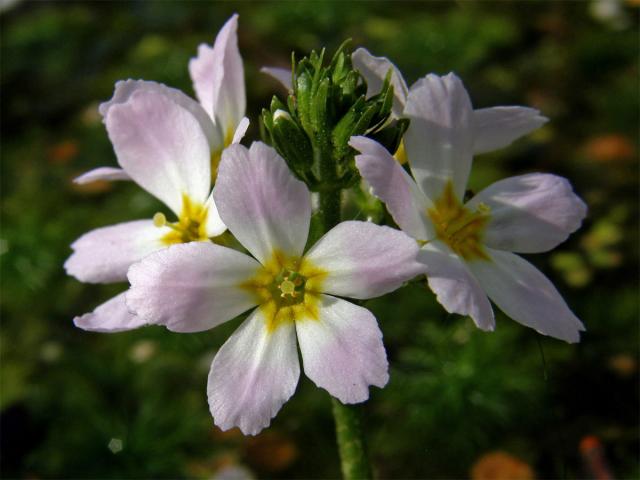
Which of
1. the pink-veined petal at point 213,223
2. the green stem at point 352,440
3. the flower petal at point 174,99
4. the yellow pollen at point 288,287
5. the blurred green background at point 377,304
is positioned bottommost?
the blurred green background at point 377,304

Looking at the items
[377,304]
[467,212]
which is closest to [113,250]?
[467,212]

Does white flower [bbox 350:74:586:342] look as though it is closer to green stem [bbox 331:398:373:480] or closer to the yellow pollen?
the yellow pollen

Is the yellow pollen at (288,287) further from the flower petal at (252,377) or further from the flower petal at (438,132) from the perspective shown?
the flower petal at (438,132)

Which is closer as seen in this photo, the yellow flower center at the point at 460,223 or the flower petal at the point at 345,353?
the flower petal at the point at 345,353

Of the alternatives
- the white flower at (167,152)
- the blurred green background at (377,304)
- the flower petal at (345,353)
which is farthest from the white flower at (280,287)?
the blurred green background at (377,304)

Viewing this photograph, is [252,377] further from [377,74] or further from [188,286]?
[377,74]
